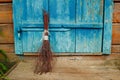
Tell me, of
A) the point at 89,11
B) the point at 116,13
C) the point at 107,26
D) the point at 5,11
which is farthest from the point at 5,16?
the point at 116,13

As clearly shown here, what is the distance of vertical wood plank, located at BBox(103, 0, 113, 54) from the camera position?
12.7 ft

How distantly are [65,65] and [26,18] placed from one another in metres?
0.95

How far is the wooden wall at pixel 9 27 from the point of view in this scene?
3967 millimetres

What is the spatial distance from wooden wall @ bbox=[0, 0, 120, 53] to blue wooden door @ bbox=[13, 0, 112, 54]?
12 cm

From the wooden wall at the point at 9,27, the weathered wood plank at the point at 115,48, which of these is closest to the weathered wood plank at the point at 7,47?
the wooden wall at the point at 9,27

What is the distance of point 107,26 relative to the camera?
3924 millimetres

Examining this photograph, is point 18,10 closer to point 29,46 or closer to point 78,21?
point 29,46

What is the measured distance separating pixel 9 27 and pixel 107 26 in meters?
1.55

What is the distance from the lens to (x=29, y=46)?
399 centimetres

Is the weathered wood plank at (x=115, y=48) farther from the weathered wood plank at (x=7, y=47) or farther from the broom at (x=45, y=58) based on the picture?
the weathered wood plank at (x=7, y=47)

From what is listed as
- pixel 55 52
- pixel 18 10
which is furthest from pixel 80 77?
pixel 18 10

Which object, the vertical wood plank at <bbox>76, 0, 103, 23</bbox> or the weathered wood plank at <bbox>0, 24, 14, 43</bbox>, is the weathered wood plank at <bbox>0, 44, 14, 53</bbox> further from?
the vertical wood plank at <bbox>76, 0, 103, 23</bbox>

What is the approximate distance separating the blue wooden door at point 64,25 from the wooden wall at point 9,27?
12 centimetres

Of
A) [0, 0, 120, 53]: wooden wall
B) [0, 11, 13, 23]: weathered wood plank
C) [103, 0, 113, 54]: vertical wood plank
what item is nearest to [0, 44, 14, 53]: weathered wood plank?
[0, 0, 120, 53]: wooden wall
